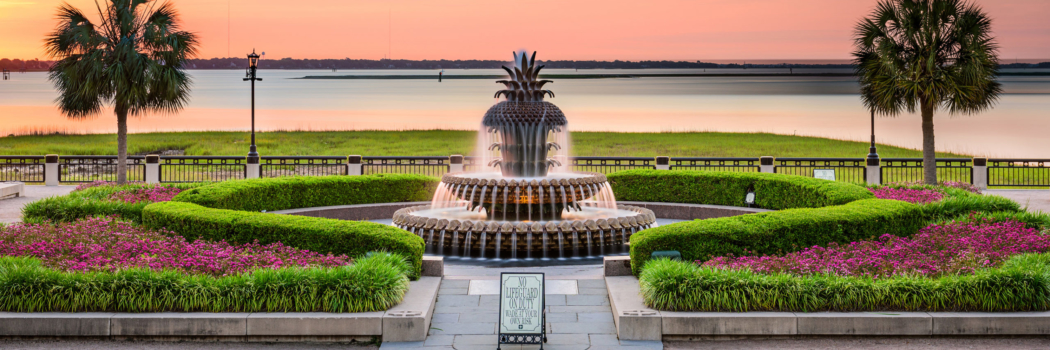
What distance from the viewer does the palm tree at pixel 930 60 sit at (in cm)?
2256

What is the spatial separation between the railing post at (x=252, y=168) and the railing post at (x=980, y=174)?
898 inches

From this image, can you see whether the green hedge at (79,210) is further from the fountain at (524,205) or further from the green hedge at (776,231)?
the green hedge at (776,231)

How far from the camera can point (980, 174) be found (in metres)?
27.1

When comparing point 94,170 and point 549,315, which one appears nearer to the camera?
point 549,315

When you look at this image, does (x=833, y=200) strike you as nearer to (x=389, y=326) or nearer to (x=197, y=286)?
(x=389, y=326)

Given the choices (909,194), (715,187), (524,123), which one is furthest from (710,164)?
(524,123)

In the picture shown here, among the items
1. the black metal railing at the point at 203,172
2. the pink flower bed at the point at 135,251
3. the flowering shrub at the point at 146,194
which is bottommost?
the pink flower bed at the point at 135,251

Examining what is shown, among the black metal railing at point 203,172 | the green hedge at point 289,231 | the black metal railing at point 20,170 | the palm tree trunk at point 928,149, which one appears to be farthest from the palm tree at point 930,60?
the black metal railing at point 20,170

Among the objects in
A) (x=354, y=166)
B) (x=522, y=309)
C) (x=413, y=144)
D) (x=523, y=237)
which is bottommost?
(x=522, y=309)

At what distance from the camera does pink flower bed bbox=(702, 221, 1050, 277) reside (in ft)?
33.6

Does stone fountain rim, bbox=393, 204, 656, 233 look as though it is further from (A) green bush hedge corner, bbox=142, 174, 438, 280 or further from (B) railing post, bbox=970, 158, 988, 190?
(B) railing post, bbox=970, 158, 988, 190

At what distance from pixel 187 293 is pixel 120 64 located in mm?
17336

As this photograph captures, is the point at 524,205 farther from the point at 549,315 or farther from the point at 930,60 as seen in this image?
the point at 930,60

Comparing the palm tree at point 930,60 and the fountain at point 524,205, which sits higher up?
the palm tree at point 930,60
